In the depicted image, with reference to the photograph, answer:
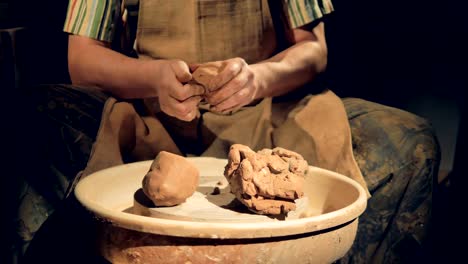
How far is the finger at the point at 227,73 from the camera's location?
123cm

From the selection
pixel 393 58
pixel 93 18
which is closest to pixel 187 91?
pixel 93 18

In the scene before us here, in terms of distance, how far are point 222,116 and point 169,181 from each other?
501 millimetres

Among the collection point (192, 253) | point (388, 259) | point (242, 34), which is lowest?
point (388, 259)

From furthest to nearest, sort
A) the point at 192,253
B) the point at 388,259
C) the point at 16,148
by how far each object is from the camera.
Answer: the point at 388,259, the point at 16,148, the point at 192,253

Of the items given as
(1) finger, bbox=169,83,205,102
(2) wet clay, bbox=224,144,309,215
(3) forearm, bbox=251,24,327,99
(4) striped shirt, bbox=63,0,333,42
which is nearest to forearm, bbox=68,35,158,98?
(4) striped shirt, bbox=63,0,333,42

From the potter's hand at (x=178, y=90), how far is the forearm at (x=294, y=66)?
0.21m

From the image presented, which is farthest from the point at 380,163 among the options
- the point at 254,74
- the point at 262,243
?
the point at 262,243

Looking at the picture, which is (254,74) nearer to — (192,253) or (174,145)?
(174,145)

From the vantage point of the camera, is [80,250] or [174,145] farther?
[174,145]

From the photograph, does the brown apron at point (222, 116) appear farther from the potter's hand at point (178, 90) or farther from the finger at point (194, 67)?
the finger at point (194, 67)

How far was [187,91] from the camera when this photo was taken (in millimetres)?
1257

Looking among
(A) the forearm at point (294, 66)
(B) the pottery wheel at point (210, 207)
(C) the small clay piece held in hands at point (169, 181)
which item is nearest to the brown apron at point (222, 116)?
(A) the forearm at point (294, 66)

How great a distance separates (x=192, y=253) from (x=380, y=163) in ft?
2.44

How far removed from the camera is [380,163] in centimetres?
150
